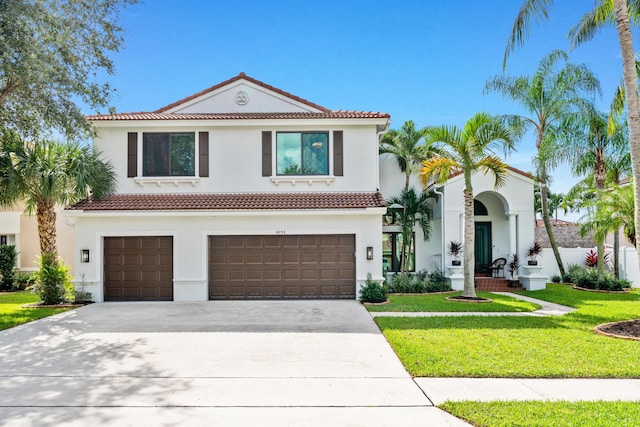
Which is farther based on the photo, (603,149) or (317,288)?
(603,149)

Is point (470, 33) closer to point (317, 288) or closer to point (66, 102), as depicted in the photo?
point (317, 288)

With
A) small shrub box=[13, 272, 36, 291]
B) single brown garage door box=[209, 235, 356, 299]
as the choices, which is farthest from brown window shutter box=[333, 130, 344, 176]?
small shrub box=[13, 272, 36, 291]

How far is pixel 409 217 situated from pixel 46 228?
12.6 meters

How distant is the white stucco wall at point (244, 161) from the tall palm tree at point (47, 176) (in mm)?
938

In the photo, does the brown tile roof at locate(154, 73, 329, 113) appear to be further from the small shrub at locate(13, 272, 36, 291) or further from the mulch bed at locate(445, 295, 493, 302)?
the small shrub at locate(13, 272, 36, 291)

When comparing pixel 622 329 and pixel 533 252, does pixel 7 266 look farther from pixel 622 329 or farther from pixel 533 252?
pixel 622 329

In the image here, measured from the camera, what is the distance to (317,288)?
15.2 m

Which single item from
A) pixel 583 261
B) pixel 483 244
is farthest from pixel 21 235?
pixel 583 261


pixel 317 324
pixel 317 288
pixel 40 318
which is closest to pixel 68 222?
pixel 40 318

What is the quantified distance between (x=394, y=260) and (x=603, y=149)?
31.1 feet

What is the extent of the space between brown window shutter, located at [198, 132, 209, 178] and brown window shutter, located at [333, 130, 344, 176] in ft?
14.3

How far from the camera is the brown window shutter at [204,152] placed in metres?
16.2

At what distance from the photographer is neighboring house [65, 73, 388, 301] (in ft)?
49.5

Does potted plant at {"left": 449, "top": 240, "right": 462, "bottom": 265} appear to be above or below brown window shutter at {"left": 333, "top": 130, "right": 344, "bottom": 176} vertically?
below
